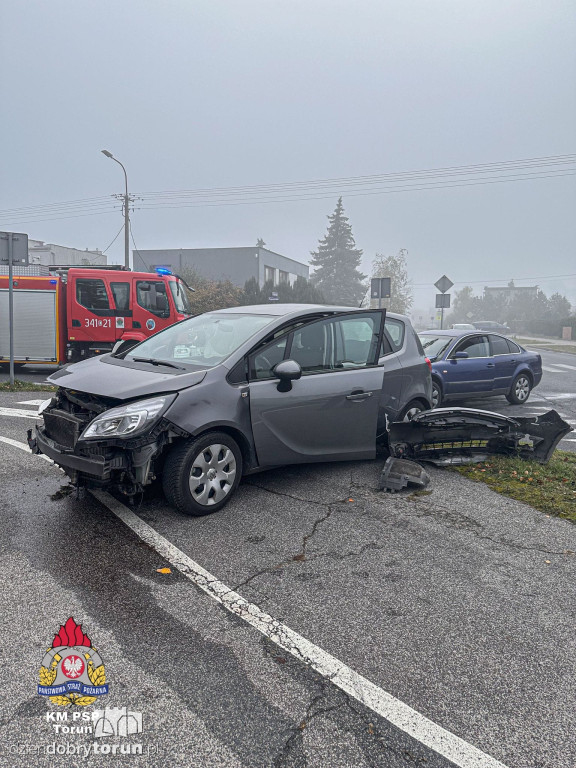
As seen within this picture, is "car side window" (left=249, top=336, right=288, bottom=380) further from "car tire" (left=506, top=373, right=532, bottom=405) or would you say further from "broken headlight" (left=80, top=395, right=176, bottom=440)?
"car tire" (left=506, top=373, right=532, bottom=405)

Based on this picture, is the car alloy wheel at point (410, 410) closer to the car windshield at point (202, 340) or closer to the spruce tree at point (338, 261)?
the car windshield at point (202, 340)

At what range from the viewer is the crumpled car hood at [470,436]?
19.4ft

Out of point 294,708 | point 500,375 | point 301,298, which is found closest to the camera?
point 294,708

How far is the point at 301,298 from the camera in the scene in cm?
4784

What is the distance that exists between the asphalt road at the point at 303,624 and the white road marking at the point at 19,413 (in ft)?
12.1

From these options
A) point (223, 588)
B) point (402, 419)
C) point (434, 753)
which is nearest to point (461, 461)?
point (402, 419)

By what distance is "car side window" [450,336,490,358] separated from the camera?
413 inches

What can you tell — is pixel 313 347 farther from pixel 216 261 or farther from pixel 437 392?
pixel 216 261

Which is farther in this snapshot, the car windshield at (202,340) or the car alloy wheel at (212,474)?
the car windshield at (202,340)

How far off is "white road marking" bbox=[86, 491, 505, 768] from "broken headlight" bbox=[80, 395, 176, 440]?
81 cm

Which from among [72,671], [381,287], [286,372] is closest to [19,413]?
[286,372]

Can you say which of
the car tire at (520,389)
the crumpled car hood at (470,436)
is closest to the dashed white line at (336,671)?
the crumpled car hood at (470,436)

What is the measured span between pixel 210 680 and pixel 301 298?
46128mm

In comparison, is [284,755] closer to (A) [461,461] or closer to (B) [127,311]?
(A) [461,461]
